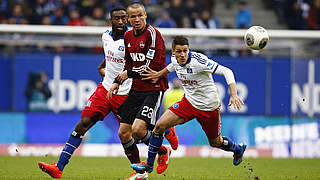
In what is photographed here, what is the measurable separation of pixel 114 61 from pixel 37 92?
621 centimetres

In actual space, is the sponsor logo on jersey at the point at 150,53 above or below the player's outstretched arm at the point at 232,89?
above

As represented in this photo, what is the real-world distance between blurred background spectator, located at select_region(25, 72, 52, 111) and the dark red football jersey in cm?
655

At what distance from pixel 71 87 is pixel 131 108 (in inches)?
263

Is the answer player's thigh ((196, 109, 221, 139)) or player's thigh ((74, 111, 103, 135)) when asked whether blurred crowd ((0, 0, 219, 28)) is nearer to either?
player's thigh ((196, 109, 221, 139))

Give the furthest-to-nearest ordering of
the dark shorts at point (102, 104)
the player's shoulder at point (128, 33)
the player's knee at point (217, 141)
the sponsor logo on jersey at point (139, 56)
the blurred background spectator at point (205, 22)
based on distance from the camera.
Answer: the blurred background spectator at point (205, 22) < the player's knee at point (217, 141) < the dark shorts at point (102, 104) < the player's shoulder at point (128, 33) < the sponsor logo on jersey at point (139, 56)

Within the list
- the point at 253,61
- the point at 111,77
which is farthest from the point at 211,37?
the point at 111,77

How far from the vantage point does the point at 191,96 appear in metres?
8.66

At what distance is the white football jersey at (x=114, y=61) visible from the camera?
8727mm

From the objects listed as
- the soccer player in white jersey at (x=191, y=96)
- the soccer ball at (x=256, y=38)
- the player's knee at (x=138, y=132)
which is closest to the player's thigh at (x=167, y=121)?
the soccer player in white jersey at (x=191, y=96)

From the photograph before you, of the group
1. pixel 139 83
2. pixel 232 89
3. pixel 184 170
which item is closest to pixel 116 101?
pixel 139 83

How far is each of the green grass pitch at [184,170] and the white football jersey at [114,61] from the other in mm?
1366

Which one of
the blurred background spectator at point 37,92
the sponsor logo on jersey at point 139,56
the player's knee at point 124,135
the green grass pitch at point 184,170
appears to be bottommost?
the green grass pitch at point 184,170

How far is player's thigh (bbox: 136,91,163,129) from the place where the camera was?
26.6ft

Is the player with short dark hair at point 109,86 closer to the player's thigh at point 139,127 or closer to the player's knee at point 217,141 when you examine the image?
the player's thigh at point 139,127
